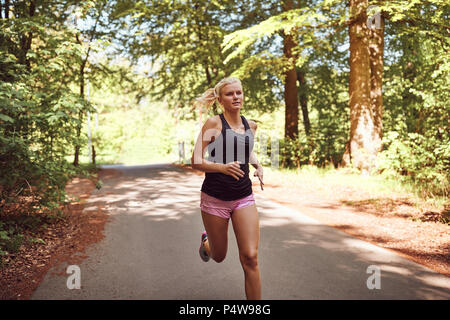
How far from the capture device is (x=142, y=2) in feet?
50.7

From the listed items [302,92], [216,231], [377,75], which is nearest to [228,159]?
[216,231]

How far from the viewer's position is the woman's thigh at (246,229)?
3.30 metres

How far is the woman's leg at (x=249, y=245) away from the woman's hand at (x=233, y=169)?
0.39m

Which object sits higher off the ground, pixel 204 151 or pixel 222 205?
pixel 204 151

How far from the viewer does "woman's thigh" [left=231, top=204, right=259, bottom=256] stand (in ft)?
10.8

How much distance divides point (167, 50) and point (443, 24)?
12.9m

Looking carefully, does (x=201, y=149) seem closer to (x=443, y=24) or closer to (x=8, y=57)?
(x=8, y=57)

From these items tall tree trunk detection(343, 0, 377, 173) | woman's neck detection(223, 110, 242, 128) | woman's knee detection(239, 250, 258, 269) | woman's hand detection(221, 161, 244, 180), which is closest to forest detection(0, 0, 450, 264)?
tall tree trunk detection(343, 0, 377, 173)

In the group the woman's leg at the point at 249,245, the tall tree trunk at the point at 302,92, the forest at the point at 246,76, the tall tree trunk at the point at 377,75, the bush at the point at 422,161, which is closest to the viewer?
the woman's leg at the point at 249,245

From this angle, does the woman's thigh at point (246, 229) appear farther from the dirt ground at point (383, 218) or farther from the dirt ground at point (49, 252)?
the dirt ground at point (383, 218)

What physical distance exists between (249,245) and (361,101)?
10.7 meters

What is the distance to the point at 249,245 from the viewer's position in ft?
10.8

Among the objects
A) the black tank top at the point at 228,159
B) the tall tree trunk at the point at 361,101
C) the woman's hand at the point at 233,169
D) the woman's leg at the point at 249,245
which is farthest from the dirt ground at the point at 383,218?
the woman's hand at the point at 233,169

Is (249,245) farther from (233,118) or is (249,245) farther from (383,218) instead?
(383,218)
